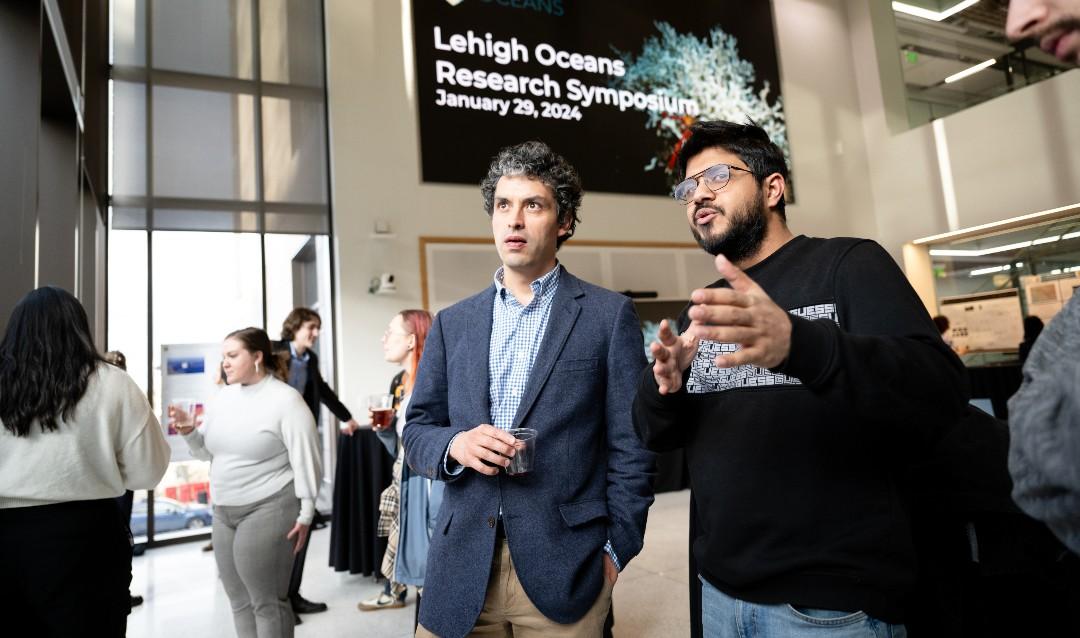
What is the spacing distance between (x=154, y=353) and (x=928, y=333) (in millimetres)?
6873

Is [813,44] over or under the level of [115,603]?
over

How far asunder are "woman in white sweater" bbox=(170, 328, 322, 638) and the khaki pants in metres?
1.44

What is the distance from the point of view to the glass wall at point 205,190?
6355mm

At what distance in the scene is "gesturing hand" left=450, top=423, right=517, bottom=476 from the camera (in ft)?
4.33

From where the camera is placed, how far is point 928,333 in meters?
1.05

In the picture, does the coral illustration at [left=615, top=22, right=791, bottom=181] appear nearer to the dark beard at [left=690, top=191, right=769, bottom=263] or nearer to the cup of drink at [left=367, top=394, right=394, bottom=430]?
the cup of drink at [left=367, top=394, right=394, bottom=430]

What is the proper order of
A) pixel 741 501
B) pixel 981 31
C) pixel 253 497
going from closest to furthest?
pixel 741 501
pixel 253 497
pixel 981 31

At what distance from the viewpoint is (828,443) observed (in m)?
1.15

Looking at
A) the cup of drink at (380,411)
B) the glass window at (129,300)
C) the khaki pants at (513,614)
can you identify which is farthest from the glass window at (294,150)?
the khaki pants at (513,614)

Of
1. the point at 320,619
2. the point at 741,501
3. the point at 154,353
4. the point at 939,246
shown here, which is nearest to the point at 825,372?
the point at 741,501

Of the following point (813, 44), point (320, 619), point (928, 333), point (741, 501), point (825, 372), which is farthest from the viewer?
point (813, 44)

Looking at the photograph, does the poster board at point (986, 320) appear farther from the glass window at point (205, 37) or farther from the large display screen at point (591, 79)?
the glass window at point (205, 37)

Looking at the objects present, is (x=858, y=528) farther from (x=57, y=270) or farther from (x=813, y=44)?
(x=813, y=44)

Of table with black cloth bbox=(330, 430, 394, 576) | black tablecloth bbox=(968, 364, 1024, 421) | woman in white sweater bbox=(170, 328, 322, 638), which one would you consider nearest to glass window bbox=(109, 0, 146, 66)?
table with black cloth bbox=(330, 430, 394, 576)
